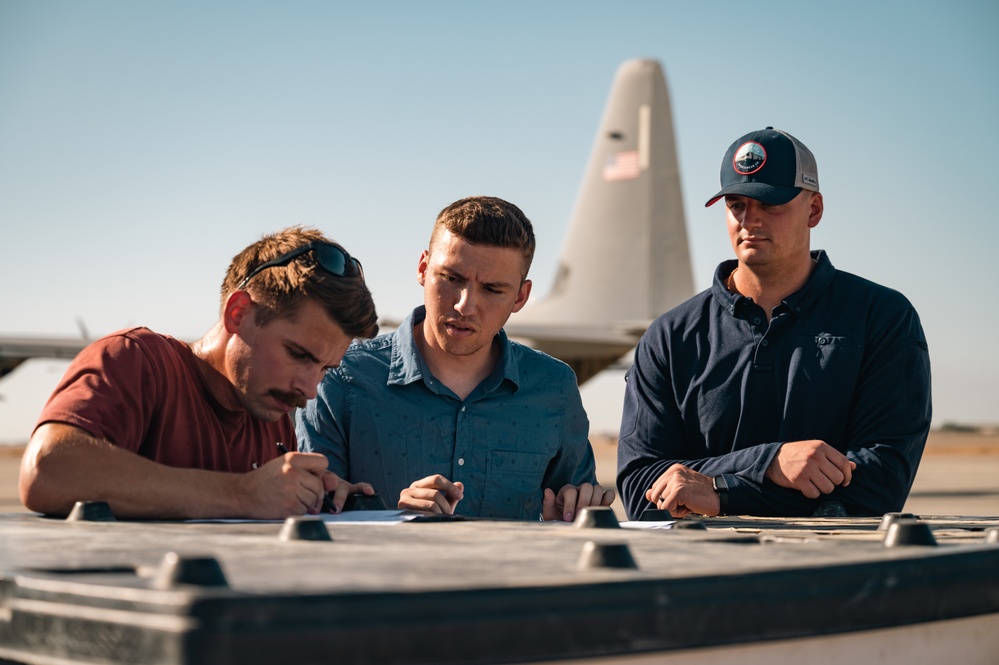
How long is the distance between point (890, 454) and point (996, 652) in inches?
56.1

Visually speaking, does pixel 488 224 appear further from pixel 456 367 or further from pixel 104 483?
pixel 104 483

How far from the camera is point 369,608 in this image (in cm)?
84

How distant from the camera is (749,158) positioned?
2957 millimetres

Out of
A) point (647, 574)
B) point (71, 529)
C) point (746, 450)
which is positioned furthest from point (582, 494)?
point (647, 574)

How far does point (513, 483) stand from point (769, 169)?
1085mm

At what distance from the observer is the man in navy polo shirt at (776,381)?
261 cm

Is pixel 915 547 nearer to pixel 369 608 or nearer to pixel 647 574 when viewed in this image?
pixel 647 574

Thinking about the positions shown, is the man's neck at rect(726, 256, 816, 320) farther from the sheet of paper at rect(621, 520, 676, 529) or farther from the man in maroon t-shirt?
the sheet of paper at rect(621, 520, 676, 529)

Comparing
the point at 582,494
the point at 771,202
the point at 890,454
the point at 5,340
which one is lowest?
the point at 5,340

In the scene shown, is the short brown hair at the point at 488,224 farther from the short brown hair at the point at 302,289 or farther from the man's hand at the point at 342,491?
the man's hand at the point at 342,491

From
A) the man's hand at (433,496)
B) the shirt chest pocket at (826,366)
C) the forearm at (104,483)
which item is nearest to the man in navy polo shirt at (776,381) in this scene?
the shirt chest pocket at (826,366)

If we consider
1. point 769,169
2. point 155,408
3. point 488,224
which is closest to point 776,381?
point 769,169

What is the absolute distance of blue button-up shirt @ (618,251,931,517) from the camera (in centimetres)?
264

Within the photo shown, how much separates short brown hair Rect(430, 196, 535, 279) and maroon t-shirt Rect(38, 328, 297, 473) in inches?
32.7
